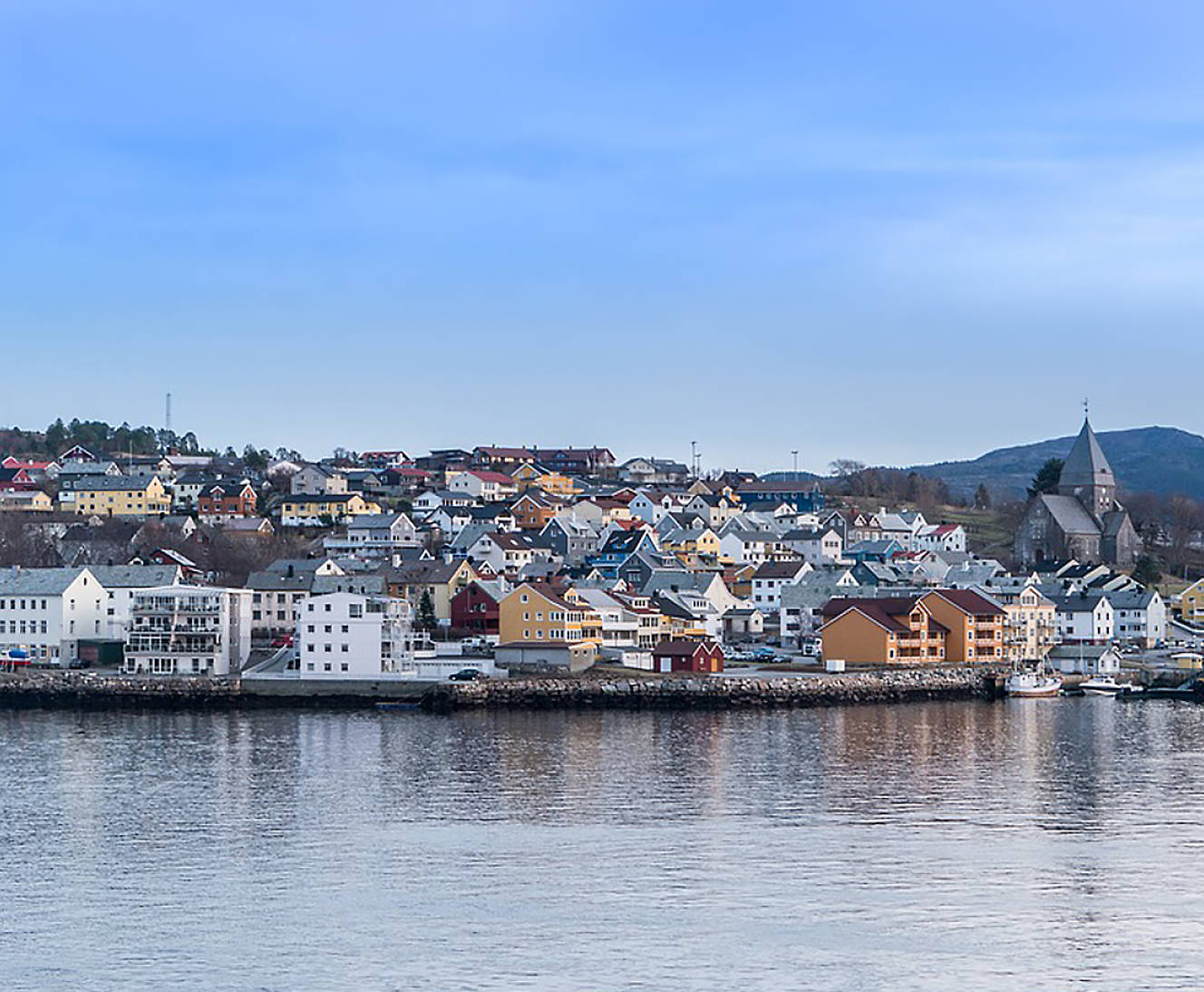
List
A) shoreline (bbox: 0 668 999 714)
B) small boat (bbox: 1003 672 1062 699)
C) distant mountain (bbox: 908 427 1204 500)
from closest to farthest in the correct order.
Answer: shoreline (bbox: 0 668 999 714) → small boat (bbox: 1003 672 1062 699) → distant mountain (bbox: 908 427 1204 500)

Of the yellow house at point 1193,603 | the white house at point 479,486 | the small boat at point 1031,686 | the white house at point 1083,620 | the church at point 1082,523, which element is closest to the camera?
the small boat at point 1031,686

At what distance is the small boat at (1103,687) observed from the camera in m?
35.9

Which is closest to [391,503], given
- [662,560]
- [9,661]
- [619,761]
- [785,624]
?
[662,560]

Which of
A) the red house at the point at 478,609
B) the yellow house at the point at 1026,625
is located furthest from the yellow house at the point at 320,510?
the yellow house at the point at 1026,625

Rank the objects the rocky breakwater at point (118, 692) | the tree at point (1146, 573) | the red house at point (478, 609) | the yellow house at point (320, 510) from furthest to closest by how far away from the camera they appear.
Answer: the yellow house at point (320, 510) → the tree at point (1146, 573) → the red house at point (478, 609) → the rocky breakwater at point (118, 692)

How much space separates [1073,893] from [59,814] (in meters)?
9.70

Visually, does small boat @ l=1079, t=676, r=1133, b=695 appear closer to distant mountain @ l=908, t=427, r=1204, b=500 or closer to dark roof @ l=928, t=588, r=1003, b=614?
dark roof @ l=928, t=588, r=1003, b=614

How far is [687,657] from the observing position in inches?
1316

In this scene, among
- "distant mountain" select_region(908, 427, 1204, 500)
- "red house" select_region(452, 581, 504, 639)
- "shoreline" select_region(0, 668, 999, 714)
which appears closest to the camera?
"shoreline" select_region(0, 668, 999, 714)

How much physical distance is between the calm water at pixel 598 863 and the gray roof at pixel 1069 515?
3164cm

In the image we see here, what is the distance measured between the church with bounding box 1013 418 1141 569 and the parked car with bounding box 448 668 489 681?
28.0 m

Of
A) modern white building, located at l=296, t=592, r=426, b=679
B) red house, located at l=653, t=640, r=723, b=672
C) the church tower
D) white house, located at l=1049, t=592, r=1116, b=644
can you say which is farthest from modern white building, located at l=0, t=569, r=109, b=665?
the church tower

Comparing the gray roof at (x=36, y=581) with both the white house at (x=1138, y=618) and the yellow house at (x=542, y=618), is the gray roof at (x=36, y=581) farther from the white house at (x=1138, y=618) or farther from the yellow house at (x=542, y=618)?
the white house at (x=1138, y=618)

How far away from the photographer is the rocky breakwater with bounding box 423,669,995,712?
30812 millimetres
